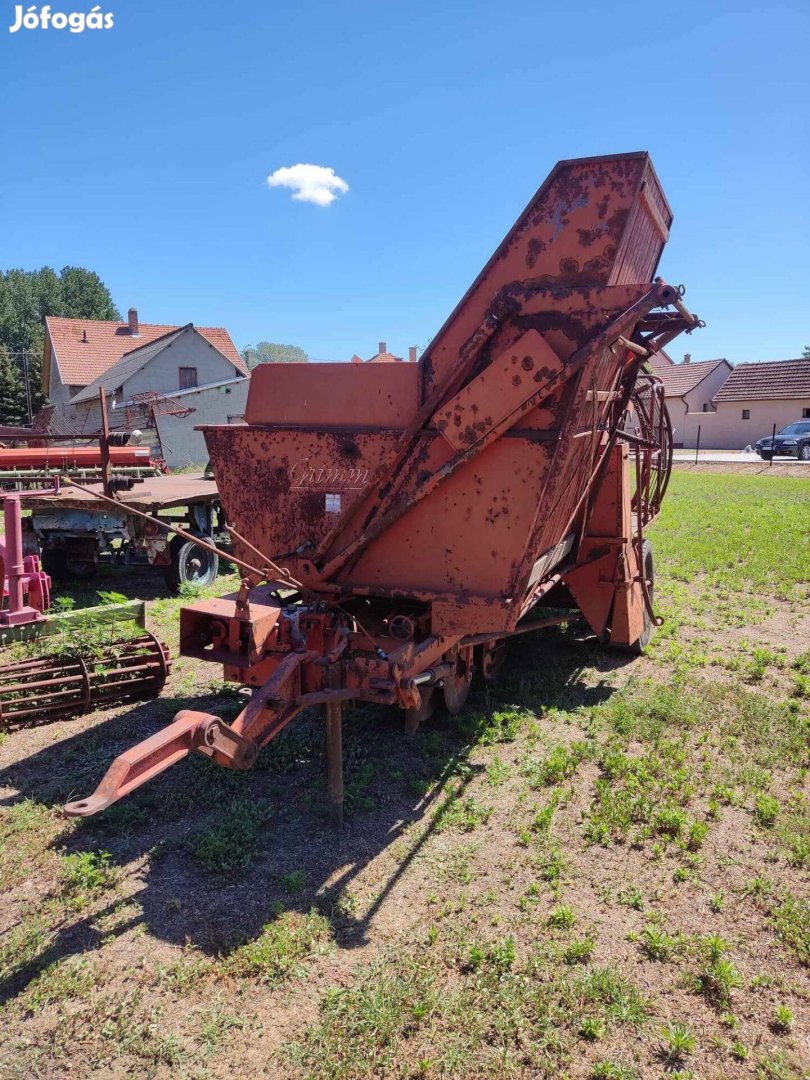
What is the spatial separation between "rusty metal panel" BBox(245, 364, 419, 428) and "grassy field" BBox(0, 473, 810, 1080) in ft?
6.43

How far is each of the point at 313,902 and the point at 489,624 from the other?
151cm

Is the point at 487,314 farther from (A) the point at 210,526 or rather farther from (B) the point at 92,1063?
(A) the point at 210,526

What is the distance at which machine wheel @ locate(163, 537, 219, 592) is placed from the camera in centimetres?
838

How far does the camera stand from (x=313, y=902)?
3.12 m

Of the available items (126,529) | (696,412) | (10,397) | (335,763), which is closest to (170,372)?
(10,397)

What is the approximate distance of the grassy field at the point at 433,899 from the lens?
2.43 metres

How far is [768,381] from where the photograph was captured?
1501 inches

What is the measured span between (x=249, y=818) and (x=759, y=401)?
4012 cm

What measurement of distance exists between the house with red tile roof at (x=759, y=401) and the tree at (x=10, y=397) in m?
40.8

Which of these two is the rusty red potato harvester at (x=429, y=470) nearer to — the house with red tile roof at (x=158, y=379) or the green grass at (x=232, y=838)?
the green grass at (x=232, y=838)

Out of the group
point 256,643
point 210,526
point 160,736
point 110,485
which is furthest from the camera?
point 210,526

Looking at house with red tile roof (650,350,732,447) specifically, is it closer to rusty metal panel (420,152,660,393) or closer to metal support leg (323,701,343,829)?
rusty metal panel (420,152,660,393)

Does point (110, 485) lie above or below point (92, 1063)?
above

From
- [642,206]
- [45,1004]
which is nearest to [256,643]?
[45,1004]
